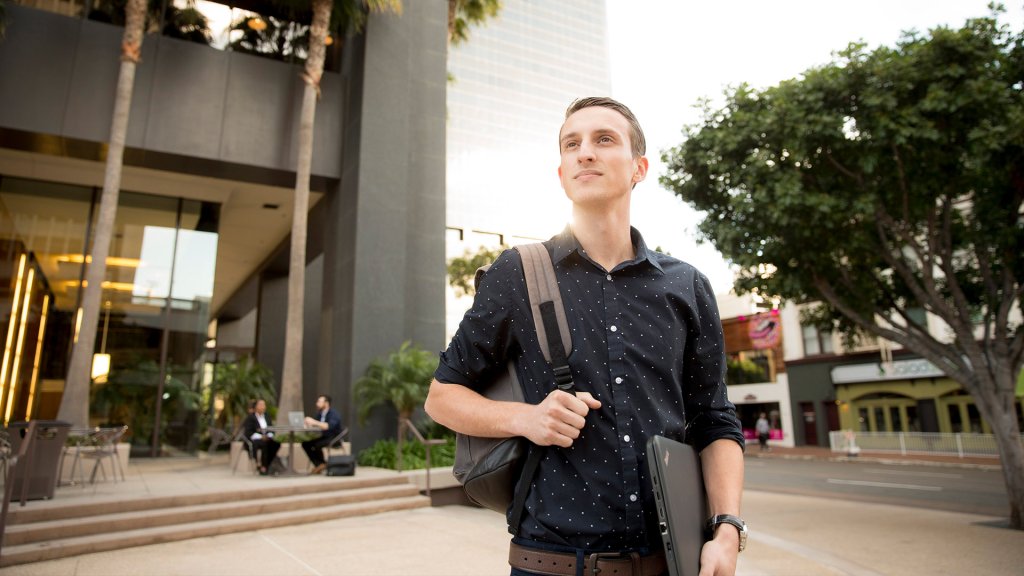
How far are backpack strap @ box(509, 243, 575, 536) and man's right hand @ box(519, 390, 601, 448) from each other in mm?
50

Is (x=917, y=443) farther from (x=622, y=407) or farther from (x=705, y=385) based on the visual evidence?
(x=622, y=407)

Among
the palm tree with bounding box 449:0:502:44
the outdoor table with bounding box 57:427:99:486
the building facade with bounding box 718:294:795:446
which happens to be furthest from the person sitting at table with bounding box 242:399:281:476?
the building facade with bounding box 718:294:795:446

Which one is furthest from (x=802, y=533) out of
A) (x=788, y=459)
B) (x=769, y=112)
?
(x=788, y=459)

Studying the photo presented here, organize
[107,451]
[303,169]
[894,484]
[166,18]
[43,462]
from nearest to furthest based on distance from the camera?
[43,462] < [107,451] < [303,169] < [166,18] < [894,484]

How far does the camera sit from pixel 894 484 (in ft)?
51.5

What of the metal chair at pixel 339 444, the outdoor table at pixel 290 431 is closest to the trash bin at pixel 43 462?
the outdoor table at pixel 290 431

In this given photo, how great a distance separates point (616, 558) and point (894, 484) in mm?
17938

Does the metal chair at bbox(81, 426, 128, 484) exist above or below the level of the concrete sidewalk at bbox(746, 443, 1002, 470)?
above

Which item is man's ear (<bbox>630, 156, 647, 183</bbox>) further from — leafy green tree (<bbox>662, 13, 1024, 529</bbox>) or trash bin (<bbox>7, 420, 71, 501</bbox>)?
leafy green tree (<bbox>662, 13, 1024, 529</bbox>)

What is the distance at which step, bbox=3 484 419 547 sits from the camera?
6.54 metres

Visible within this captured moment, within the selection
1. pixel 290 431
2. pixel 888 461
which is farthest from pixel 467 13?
pixel 888 461

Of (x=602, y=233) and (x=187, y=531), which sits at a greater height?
(x=602, y=233)

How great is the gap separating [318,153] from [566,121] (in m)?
14.7

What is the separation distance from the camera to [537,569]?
1.27 m
